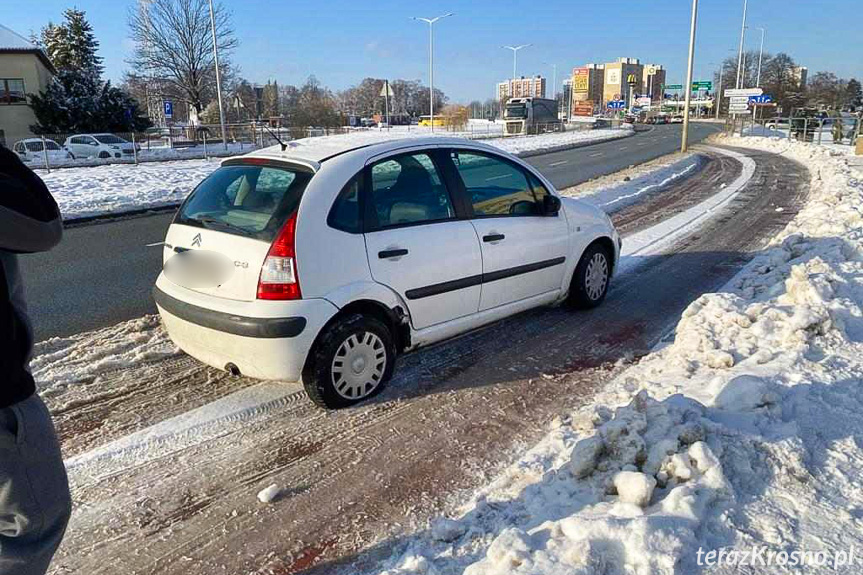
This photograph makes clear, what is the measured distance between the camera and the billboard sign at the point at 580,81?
12875 centimetres

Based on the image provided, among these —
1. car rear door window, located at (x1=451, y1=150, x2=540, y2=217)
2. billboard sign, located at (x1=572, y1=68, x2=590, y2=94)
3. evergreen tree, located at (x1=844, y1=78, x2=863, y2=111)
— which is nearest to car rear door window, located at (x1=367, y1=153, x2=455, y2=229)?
car rear door window, located at (x1=451, y1=150, x2=540, y2=217)

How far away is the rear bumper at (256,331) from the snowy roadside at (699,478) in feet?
4.54

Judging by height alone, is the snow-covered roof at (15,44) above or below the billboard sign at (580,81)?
below

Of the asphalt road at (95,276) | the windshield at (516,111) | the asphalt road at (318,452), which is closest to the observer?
the asphalt road at (318,452)

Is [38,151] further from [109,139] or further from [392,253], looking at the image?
[392,253]

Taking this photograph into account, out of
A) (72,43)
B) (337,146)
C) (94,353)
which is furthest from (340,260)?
(72,43)

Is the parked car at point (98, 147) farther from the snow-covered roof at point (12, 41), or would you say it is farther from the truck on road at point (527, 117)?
the truck on road at point (527, 117)

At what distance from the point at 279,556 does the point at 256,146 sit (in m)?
35.6

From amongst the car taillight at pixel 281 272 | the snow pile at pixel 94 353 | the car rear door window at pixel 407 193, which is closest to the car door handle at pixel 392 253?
the car rear door window at pixel 407 193

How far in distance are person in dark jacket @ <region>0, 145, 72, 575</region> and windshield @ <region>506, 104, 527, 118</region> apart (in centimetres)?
5412

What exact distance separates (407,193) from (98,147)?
93.2 feet

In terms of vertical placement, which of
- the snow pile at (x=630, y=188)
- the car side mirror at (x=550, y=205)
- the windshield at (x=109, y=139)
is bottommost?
the snow pile at (x=630, y=188)

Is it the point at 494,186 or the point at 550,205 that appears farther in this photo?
the point at 550,205

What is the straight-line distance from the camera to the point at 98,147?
28016 mm
